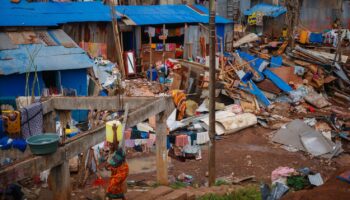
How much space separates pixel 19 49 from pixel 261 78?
38.3 feet

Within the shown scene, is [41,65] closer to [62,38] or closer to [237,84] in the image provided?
[62,38]

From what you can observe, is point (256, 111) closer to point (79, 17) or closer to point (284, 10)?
point (79, 17)

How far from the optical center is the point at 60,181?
7355 mm

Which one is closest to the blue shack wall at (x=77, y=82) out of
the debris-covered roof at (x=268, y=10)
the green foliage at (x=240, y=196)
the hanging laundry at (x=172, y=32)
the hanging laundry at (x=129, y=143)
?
the hanging laundry at (x=129, y=143)

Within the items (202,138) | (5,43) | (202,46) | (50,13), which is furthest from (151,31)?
(202,138)

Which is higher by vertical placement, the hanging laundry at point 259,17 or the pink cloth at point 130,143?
the hanging laundry at point 259,17

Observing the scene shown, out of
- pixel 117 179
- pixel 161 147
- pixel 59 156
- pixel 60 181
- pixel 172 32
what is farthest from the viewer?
pixel 172 32

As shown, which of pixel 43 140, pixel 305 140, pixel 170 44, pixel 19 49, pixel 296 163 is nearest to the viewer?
pixel 43 140

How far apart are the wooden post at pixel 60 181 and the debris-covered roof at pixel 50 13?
41.3ft

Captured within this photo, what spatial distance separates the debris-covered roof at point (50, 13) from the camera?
62.7 ft

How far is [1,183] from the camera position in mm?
6031

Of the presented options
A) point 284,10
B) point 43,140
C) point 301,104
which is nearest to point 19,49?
point 43,140

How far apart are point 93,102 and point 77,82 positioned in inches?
302

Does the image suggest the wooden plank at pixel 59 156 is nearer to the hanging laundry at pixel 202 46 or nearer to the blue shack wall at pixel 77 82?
the blue shack wall at pixel 77 82
